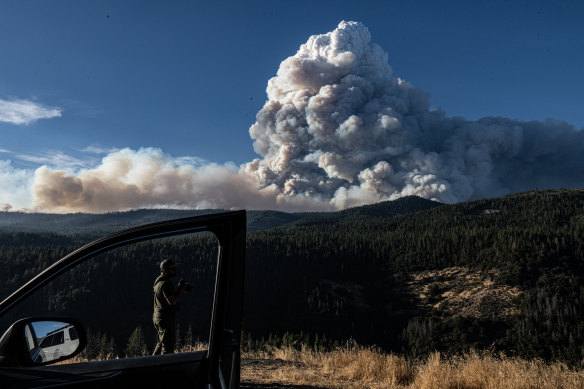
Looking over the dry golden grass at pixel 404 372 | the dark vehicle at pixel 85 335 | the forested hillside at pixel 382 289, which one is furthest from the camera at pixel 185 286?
the forested hillside at pixel 382 289

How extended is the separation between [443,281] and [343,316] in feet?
114

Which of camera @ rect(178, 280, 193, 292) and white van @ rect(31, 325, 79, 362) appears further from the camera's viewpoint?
camera @ rect(178, 280, 193, 292)

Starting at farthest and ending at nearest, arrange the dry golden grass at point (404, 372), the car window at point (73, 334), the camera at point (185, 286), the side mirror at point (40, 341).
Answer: the dry golden grass at point (404, 372)
the camera at point (185, 286)
the car window at point (73, 334)
the side mirror at point (40, 341)

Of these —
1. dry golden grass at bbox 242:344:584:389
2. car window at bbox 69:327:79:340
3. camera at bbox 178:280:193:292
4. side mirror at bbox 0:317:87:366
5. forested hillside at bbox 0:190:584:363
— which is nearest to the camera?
side mirror at bbox 0:317:87:366

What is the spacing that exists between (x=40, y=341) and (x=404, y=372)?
776 centimetres

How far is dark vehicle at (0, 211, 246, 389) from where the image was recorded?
5.35 ft

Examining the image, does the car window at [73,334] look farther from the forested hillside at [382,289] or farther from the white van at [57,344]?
the forested hillside at [382,289]

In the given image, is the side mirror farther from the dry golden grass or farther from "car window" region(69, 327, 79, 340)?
the dry golden grass

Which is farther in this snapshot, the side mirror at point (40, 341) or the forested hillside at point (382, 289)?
the forested hillside at point (382, 289)

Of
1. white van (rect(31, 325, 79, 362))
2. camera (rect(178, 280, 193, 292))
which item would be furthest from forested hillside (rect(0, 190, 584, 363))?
white van (rect(31, 325, 79, 362))

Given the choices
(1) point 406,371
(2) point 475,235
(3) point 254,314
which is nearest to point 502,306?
(2) point 475,235

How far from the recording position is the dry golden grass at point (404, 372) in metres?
6.69

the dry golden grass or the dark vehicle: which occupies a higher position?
the dark vehicle

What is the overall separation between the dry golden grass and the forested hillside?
215ft
